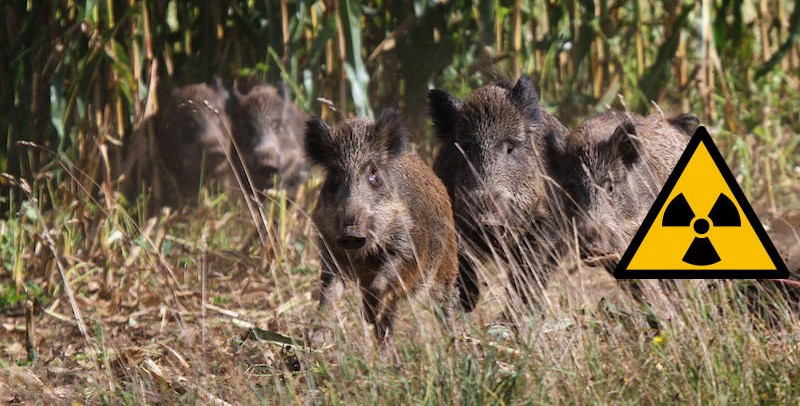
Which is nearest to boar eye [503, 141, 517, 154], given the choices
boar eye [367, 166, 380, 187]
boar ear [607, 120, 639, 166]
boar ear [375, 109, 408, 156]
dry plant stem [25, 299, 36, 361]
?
boar ear [607, 120, 639, 166]

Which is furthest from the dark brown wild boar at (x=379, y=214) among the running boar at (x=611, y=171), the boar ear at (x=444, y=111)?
the running boar at (x=611, y=171)

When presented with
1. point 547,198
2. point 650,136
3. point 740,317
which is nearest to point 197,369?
point 740,317

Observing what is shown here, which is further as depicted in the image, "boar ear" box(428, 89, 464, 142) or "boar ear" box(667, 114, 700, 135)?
"boar ear" box(667, 114, 700, 135)

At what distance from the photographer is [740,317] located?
171 inches

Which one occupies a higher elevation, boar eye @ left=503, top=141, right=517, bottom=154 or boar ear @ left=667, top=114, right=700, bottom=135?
boar eye @ left=503, top=141, right=517, bottom=154

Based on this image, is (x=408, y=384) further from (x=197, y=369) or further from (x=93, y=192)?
(x=93, y=192)

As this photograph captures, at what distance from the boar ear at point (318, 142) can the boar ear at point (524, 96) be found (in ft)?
3.43

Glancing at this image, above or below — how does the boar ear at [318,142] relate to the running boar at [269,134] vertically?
above

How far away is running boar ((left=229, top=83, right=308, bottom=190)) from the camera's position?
8711 millimetres

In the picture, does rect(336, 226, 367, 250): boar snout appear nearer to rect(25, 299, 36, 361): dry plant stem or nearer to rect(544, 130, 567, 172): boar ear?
rect(544, 130, 567, 172): boar ear

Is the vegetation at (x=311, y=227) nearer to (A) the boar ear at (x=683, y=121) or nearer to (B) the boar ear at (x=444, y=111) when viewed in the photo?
→ (A) the boar ear at (x=683, y=121)

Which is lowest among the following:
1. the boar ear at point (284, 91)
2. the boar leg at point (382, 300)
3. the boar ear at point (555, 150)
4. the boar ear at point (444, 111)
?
the boar leg at point (382, 300)

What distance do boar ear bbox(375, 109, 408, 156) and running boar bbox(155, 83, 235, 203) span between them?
2.97 meters

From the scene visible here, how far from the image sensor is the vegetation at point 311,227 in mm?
4285
